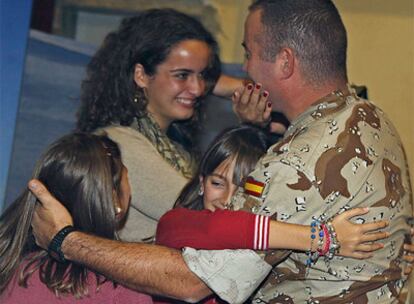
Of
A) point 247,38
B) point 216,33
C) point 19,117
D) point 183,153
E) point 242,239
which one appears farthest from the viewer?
point 216,33

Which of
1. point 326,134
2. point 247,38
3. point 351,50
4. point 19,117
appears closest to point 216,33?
point 351,50

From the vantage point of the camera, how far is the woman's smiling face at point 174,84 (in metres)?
3.33

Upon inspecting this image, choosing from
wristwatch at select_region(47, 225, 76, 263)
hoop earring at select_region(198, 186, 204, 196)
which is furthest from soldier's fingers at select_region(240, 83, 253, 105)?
wristwatch at select_region(47, 225, 76, 263)

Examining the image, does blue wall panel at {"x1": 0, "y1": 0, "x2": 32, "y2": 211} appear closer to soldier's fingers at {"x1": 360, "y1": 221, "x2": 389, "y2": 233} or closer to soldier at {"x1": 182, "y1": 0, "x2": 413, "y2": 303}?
soldier at {"x1": 182, "y1": 0, "x2": 413, "y2": 303}

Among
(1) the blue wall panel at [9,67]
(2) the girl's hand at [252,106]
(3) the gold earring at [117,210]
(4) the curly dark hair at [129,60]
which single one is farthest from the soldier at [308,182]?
(1) the blue wall panel at [9,67]

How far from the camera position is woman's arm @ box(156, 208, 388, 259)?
2.27 meters

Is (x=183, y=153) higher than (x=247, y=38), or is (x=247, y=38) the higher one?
(x=247, y=38)

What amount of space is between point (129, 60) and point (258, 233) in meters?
1.29

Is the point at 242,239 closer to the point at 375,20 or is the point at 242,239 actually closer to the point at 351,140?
the point at 351,140

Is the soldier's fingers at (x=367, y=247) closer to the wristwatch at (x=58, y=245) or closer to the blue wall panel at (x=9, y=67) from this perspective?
the wristwatch at (x=58, y=245)

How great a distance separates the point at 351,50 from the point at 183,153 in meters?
1.41

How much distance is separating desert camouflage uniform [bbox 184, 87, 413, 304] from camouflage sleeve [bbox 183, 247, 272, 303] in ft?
0.06

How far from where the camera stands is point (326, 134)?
238 centimetres

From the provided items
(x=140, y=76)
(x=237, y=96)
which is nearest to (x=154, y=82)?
(x=140, y=76)
